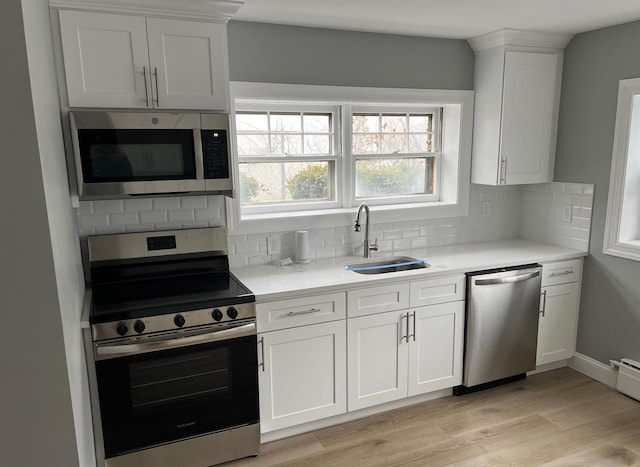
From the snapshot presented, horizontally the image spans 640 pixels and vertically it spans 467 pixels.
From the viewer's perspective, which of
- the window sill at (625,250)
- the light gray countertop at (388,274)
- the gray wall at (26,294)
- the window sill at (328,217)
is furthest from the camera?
the window sill at (625,250)

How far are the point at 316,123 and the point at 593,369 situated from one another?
8.60 ft

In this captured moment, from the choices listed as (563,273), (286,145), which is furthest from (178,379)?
(563,273)

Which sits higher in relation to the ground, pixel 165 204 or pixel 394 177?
pixel 394 177

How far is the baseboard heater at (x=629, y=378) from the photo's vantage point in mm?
3030

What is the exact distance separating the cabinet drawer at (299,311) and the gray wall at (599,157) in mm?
1947

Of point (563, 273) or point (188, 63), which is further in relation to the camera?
point (563, 273)

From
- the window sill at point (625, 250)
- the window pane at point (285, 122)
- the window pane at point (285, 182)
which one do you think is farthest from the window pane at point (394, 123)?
the window sill at point (625, 250)

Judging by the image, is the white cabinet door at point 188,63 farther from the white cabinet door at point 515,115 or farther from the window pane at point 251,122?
the white cabinet door at point 515,115

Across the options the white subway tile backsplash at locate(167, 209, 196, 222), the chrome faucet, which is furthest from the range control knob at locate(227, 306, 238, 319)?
the chrome faucet

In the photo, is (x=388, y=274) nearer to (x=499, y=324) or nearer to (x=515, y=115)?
(x=499, y=324)

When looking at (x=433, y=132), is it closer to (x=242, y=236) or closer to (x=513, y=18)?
(x=513, y=18)

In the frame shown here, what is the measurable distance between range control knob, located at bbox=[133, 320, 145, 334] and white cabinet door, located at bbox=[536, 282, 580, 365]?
8.48ft

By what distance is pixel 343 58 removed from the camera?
3.06 metres

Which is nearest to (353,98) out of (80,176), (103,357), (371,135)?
(371,135)
